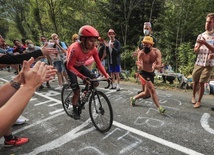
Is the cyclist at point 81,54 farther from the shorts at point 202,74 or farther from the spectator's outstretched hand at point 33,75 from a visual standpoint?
the shorts at point 202,74

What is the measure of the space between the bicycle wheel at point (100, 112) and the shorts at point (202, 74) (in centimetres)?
266

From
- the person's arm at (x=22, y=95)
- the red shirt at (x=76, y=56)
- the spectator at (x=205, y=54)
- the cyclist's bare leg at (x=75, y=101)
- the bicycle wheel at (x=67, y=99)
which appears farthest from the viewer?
the bicycle wheel at (x=67, y=99)

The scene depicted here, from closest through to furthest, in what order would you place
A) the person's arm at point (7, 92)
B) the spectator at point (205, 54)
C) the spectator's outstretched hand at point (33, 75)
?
the spectator's outstretched hand at point (33, 75) → the person's arm at point (7, 92) → the spectator at point (205, 54)

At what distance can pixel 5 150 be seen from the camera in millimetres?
3025

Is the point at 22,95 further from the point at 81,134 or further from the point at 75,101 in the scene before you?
the point at 75,101

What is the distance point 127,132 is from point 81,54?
71.4 inches

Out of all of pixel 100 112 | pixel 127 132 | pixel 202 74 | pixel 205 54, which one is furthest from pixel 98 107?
pixel 205 54

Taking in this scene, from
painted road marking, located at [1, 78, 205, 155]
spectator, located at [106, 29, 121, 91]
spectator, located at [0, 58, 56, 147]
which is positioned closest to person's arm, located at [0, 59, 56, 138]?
spectator, located at [0, 58, 56, 147]

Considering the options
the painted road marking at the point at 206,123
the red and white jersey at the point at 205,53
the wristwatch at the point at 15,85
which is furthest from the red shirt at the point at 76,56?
the red and white jersey at the point at 205,53

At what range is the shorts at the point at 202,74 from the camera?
459 cm

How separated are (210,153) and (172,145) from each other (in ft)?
1.76

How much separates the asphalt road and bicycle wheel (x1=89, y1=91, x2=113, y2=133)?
0.14m

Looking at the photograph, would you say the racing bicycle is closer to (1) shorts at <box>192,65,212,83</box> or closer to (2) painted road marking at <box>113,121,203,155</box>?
(2) painted road marking at <box>113,121,203,155</box>

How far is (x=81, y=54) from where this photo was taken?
3877 mm
